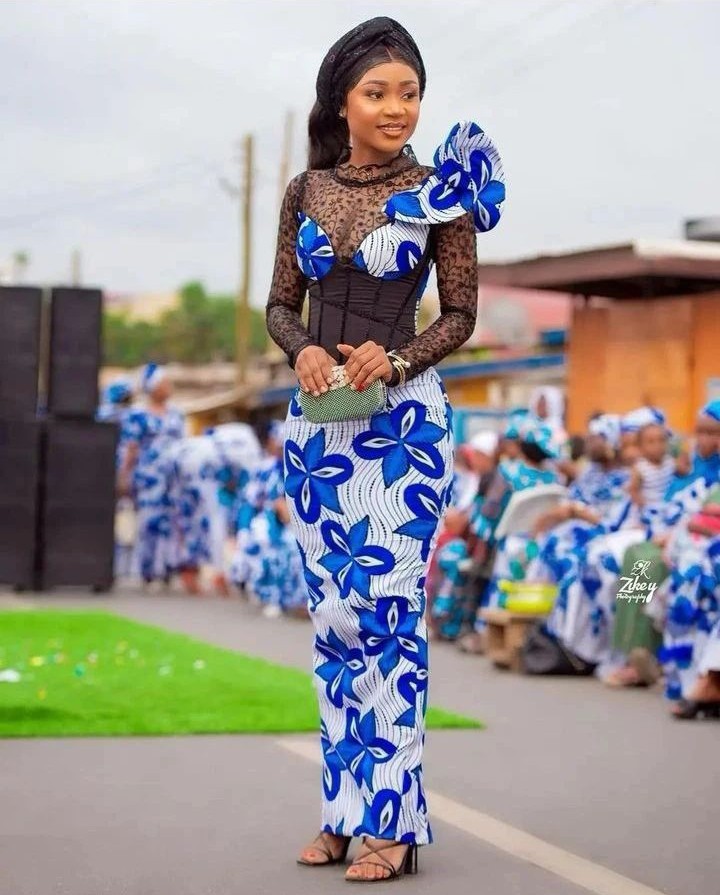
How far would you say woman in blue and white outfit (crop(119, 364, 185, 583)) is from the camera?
58.0 feet

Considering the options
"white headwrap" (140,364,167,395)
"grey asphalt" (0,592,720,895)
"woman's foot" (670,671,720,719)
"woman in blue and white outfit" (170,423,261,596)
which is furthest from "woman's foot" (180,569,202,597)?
"woman's foot" (670,671,720,719)

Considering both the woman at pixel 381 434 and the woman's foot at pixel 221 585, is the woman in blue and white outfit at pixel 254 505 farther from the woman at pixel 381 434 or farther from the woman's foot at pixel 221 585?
the woman at pixel 381 434

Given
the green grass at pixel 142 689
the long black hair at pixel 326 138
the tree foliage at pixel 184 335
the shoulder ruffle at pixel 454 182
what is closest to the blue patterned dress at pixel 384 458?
the shoulder ruffle at pixel 454 182

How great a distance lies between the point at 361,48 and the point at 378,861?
210cm

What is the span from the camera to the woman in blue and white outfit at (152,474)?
1769cm

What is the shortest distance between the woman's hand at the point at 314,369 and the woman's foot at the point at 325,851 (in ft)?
3.91

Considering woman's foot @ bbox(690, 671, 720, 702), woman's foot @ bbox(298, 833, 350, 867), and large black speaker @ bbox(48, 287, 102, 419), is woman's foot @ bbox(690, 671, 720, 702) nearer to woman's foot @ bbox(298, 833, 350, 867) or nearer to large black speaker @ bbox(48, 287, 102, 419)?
woman's foot @ bbox(298, 833, 350, 867)

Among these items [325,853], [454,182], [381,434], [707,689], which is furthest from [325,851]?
[707,689]

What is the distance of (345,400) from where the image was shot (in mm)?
4801

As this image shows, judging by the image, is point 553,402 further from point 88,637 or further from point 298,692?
point 298,692

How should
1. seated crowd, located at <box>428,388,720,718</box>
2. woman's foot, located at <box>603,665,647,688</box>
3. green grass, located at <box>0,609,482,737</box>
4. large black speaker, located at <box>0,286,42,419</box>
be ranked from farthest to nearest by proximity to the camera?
large black speaker, located at <box>0,286,42,419</box> < woman's foot, located at <box>603,665,647,688</box> < seated crowd, located at <box>428,388,720,718</box> < green grass, located at <box>0,609,482,737</box>

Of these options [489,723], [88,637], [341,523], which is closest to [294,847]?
[341,523]

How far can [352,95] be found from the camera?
16.4 feet

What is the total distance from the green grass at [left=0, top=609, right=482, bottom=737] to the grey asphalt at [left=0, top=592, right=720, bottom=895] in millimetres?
299
